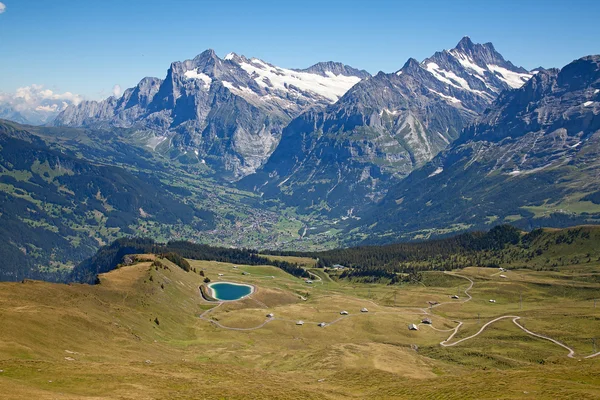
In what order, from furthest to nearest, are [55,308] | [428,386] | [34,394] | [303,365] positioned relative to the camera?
1. [303,365]
2. [55,308]
3. [428,386]
4. [34,394]

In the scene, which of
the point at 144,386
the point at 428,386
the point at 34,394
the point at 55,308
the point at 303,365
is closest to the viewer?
the point at 34,394

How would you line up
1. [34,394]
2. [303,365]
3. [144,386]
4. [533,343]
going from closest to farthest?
[34,394]
[144,386]
[303,365]
[533,343]

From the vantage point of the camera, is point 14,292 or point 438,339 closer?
point 14,292

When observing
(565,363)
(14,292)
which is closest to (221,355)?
(14,292)

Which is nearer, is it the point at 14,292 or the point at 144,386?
the point at 144,386

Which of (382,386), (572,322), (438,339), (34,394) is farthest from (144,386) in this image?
(572,322)

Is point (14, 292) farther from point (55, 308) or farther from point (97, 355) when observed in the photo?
point (97, 355)

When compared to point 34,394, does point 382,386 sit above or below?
below

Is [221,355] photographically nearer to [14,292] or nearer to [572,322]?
[14,292]

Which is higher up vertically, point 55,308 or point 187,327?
point 55,308
